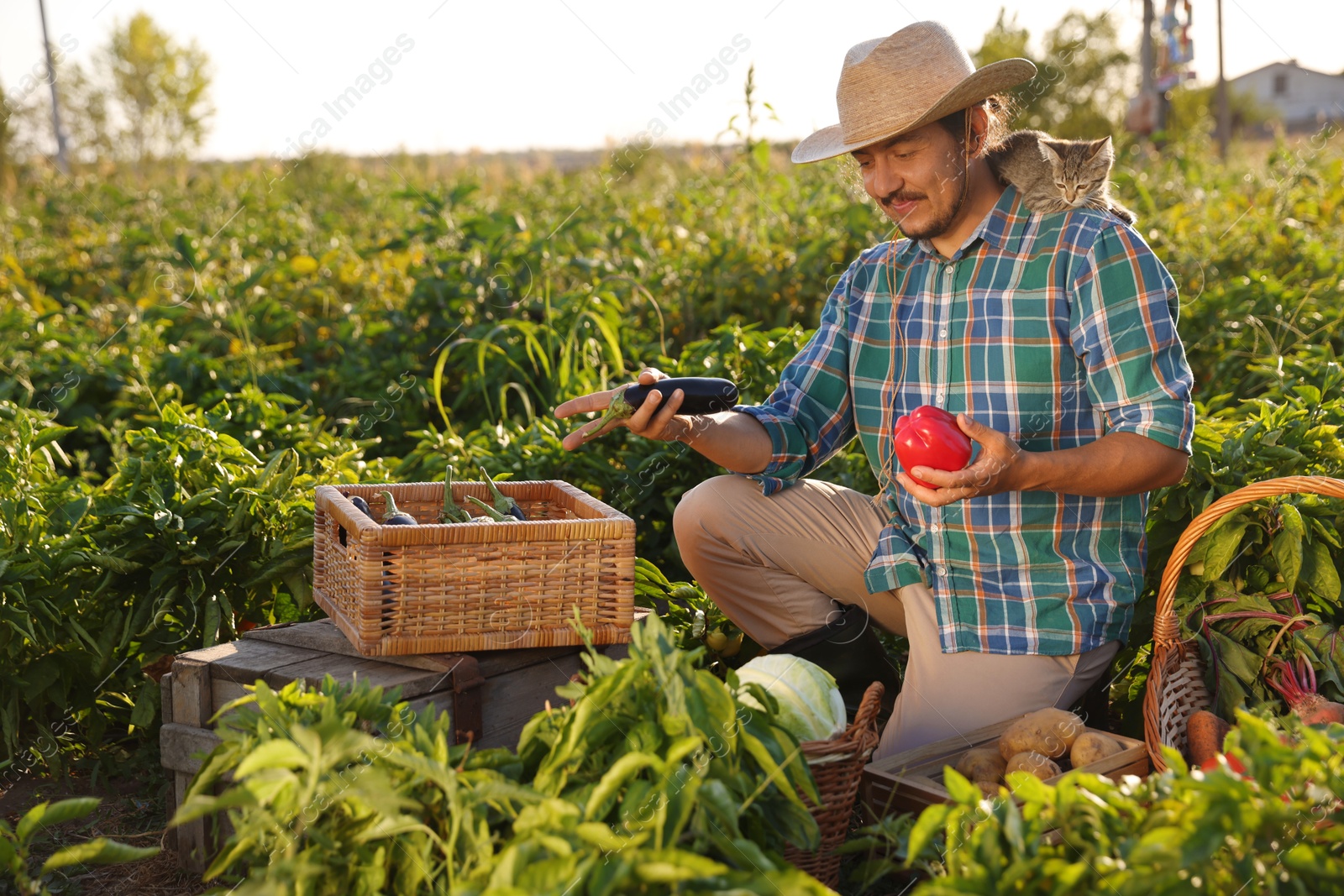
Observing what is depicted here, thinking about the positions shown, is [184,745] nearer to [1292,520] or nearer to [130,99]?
[1292,520]

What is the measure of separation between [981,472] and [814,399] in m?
0.76

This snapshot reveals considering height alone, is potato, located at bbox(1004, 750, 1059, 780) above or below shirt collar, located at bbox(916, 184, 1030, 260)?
below

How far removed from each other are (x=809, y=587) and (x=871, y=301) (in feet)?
2.32

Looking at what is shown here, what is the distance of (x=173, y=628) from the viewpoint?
293 cm

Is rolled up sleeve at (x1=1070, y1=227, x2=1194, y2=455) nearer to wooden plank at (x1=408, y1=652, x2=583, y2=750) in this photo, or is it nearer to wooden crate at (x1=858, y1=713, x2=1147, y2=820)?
wooden crate at (x1=858, y1=713, x2=1147, y2=820)

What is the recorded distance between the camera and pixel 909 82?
2.47m

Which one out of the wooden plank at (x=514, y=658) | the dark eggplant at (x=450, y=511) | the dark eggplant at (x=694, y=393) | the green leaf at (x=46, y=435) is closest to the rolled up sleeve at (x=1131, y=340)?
the dark eggplant at (x=694, y=393)

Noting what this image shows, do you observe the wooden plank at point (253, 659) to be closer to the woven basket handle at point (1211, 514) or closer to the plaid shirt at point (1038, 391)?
the plaid shirt at point (1038, 391)

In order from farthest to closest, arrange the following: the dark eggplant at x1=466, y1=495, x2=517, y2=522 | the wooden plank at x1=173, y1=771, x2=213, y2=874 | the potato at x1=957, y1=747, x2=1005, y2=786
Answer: the dark eggplant at x1=466, y1=495, x2=517, y2=522 < the wooden plank at x1=173, y1=771, x2=213, y2=874 < the potato at x1=957, y1=747, x2=1005, y2=786

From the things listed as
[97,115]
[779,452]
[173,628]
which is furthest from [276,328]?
[97,115]

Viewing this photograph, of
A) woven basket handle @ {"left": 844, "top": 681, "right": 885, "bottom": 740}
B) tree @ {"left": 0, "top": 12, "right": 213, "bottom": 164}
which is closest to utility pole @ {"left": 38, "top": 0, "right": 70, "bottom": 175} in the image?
tree @ {"left": 0, "top": 12, "right": 213, "bottom": 164}

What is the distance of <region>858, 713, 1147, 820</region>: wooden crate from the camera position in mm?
2096

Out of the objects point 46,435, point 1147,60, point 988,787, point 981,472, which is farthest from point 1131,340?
point 1147,60

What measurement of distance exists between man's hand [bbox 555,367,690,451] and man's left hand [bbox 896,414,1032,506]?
596mm
